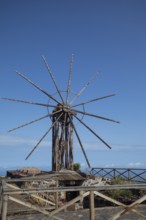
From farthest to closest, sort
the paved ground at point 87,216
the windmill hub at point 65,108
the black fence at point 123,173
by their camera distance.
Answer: the windmill hub at point 65,108, the black fence at point 123,173, the paved ground at point 87,216

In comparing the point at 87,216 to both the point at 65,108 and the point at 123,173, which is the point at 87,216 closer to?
the point at 123,173

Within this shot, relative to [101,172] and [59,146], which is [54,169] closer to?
[59,146]

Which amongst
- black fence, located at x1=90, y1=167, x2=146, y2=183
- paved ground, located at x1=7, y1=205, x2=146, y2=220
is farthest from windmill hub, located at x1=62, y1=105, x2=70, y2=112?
paved ground, located at x1=7, y1=205, x2=146, y2=220

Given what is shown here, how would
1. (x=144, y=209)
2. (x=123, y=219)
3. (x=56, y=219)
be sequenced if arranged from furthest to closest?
(x=144, y=209) < (x=123, y=219) < (x=56, y=219)

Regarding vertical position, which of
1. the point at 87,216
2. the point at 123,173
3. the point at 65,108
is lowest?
the point at 87,216

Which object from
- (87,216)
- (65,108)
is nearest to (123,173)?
(65,108)

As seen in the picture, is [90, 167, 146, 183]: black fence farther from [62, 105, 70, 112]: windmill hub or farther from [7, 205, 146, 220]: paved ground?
[7, 205, 146, 220]: paved ground

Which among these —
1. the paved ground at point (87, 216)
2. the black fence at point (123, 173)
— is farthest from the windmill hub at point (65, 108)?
the paved ground at point (87, 216)

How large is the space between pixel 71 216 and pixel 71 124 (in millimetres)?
14266

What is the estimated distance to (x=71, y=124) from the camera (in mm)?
22703

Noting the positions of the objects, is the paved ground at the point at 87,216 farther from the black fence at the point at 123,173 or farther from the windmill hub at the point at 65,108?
the windmill hub at the point at 65,108

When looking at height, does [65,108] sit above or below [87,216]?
above

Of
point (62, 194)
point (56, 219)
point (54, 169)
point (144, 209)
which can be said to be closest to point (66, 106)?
point (54, 169)

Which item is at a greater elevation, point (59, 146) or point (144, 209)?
point (59, 146)
